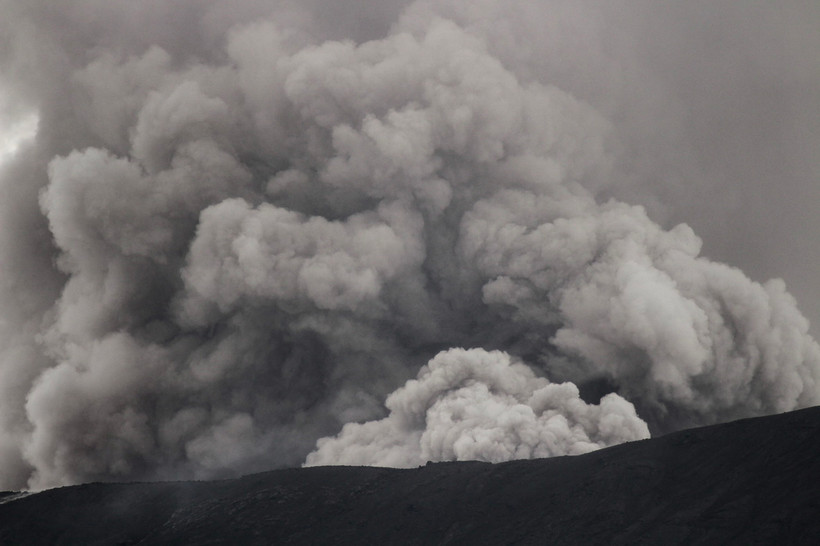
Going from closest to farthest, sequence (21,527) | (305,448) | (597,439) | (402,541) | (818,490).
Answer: (818,490), (402,541), (21,527), (597,439), (305,448)

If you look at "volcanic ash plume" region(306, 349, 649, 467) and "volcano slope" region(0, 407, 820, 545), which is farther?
"volcanic ash plume" region(306, 349, 649, 467)

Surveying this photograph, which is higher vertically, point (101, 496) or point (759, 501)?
point (101, 496)

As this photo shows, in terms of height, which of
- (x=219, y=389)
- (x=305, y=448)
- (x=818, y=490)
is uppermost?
(x=219, y=389)

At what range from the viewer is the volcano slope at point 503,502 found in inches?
1027

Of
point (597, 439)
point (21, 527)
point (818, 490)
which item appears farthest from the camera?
point (597, 439)

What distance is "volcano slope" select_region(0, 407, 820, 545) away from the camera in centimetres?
2608

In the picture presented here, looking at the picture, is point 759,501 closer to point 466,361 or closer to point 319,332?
point 466,361

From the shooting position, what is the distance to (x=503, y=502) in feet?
105

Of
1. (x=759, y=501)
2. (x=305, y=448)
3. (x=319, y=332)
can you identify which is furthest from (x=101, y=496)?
(x=759, y=501)

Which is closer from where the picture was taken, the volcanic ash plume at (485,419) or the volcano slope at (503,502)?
the volcano slope at (503,502)

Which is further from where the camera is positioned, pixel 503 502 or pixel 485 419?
pixel 485 419

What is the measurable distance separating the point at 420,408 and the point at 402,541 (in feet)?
43.6

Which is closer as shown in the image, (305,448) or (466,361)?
(466,361)

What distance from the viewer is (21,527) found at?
38.2 meters
